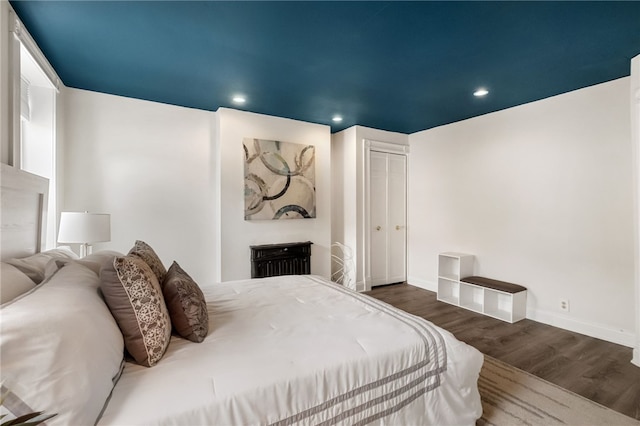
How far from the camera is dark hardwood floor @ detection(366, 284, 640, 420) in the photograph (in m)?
2.12

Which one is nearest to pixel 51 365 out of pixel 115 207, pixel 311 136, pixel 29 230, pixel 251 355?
pixel 251 355

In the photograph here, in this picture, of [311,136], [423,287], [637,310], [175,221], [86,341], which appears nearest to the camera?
[86,341]

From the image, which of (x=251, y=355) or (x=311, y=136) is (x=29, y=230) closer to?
(x=251, y=355)

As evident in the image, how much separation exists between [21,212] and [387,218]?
4259mm

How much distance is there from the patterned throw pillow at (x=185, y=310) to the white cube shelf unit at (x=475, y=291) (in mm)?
3343

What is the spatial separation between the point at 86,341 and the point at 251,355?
0.62 metres

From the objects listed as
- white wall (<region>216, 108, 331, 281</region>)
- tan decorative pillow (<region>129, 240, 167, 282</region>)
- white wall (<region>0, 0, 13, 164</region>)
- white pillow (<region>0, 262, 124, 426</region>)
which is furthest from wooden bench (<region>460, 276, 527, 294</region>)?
white wall (<region>0, 0, 13, 164</region>)

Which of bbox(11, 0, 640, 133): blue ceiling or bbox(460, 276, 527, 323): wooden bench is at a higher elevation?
bbox(11, 0, 640, 133): blue ceiling

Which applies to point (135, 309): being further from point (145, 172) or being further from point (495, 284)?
point (495, 284)

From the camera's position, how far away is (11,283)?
46.2 inches

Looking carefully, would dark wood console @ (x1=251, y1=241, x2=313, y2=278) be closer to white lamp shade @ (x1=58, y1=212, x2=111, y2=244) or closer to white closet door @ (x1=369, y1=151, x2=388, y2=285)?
white closet door @ (x1=369, y1=151, x2=388, y2=285)

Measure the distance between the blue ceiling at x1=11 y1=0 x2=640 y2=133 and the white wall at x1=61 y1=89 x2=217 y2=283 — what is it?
24 centimetres

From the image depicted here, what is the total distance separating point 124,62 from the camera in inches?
99.3

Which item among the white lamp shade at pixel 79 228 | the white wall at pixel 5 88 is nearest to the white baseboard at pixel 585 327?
the white lamp shade at pixel 79 228
